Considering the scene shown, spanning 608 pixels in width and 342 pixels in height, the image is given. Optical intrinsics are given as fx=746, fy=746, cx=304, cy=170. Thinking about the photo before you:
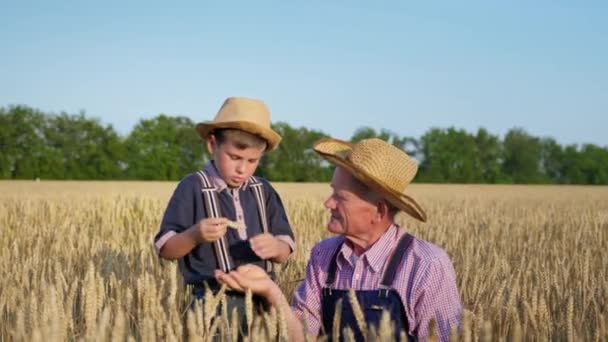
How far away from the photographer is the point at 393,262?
2.38 metres

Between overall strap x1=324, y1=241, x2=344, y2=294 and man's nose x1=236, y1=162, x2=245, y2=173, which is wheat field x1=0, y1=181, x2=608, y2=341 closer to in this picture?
overall strap x1=324, y1=241, x2=344, y2=294

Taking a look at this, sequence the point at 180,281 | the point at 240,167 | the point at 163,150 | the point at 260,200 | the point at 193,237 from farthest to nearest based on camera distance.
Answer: the point at 163,150 → the point at 180,281 → the point at 260,200 → the point at 240,167 → the point at 193,237

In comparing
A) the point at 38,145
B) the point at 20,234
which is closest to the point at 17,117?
the point at 38,145

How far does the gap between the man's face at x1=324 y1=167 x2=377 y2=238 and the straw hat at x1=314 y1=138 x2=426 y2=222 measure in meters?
0.04

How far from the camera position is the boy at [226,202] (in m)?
2.96

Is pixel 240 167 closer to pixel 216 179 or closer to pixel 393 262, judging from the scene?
pixel 216 179

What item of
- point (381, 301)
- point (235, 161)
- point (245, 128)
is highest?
point (245, 128)

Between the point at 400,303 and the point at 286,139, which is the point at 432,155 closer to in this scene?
the point at 286,139

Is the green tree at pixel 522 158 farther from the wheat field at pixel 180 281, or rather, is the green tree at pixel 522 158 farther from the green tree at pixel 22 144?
the wheat field at pixel 180 281

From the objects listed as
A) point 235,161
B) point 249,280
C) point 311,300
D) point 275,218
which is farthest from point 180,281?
point 249,280

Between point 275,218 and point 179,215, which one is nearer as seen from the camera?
point 179,215

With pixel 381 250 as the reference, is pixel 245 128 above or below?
above

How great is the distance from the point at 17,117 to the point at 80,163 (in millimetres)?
4889

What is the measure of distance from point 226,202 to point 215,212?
6 cm
